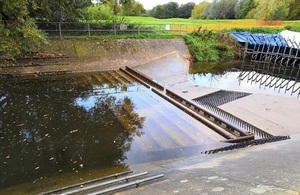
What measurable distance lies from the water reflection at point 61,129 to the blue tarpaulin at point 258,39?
47.9 feet

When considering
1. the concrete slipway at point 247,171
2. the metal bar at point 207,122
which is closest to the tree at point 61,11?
the metal bar at point 207,122

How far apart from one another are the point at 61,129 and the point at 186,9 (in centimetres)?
6290

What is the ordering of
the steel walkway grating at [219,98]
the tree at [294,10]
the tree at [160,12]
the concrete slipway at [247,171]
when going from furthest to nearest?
the tree at [160,12], the tree at [294,10], the steel walkway grating at [219,98], the concrete slipway at [247,171]

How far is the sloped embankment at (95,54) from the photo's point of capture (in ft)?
51.9

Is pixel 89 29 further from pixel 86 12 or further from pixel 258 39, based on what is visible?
pixel 258 39

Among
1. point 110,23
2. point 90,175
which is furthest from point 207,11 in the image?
point 90,175

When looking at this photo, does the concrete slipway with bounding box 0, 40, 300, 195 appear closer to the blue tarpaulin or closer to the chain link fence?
the chain link fence

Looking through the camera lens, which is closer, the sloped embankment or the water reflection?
the water reflection

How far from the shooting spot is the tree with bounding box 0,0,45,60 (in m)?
8.40

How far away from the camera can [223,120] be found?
8.27 meters

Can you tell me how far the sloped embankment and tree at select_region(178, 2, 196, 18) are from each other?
46736 mm

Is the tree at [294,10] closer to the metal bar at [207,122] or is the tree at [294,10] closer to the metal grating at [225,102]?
the metal grating at [225,102]

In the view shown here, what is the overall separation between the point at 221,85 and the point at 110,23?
10.2 metres

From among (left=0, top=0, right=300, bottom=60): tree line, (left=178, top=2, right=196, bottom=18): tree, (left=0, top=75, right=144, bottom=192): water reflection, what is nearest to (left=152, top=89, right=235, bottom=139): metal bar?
(left=0, top=75, right=144, bottom=192): water reflection
